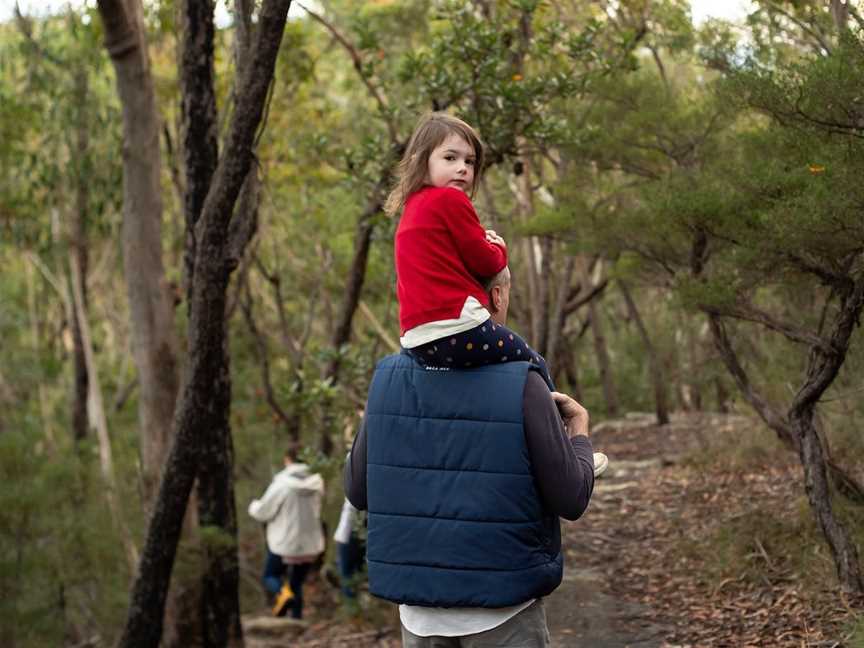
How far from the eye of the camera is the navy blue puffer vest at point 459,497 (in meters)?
2.52

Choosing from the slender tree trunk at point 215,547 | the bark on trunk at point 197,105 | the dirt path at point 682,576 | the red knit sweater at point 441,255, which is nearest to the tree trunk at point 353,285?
the slender tree trunk at point 215,547

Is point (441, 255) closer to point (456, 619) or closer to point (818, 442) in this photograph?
point (456, 619)

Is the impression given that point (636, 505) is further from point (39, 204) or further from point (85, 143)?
point (39, 204)

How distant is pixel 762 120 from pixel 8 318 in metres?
20.5

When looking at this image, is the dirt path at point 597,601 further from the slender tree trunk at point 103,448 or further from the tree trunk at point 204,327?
the slender tree trunk at point 103,448

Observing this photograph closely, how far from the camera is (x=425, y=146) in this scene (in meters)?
2.73

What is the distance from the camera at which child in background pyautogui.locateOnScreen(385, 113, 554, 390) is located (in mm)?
2549

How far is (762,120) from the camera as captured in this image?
7840 millimetres

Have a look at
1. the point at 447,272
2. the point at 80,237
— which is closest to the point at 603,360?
the point at 80,237

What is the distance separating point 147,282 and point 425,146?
632 cm

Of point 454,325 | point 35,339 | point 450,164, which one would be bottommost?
point 35,339

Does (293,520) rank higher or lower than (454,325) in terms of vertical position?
lower

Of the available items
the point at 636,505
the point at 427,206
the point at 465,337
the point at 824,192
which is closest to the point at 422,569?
the point at 465,337

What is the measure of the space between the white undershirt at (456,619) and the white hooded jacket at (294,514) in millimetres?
8741
